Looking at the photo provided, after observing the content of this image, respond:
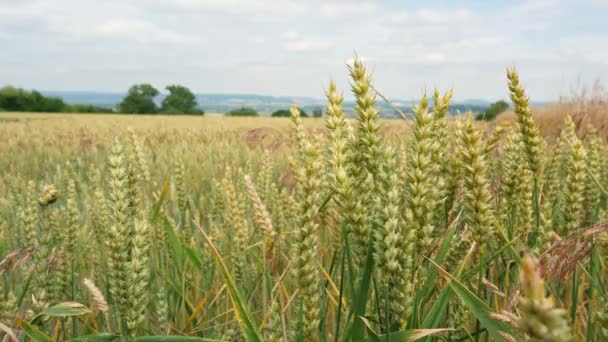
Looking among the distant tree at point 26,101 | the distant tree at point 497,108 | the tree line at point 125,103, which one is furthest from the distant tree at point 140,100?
the distant tree at point 497,108

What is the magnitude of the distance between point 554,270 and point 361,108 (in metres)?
0.64

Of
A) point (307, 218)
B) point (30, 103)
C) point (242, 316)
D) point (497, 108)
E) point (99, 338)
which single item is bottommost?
point (99, 338)

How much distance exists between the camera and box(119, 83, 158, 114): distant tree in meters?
84.2

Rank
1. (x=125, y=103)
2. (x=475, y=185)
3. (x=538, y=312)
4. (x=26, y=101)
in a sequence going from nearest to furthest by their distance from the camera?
(x=538, y=312)
(x=475, y=185)
(x=26, y=101)
(x=125, y=103)

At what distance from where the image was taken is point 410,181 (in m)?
1.01

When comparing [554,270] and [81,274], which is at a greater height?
[554,270]

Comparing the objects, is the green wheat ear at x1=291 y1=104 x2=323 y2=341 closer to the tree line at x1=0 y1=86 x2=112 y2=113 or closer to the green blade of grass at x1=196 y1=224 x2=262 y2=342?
the green blade of grass at x1=196 y1=224 x2=262 y2=342

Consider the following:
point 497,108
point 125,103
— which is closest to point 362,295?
point 497,108

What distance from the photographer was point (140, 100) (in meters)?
88.1

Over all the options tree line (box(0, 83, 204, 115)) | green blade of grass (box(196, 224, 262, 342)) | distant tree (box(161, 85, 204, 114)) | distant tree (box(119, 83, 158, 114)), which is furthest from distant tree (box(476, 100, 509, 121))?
distant tree (box(161, 85, 204, 114))

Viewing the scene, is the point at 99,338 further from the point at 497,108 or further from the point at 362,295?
the point at 497,108

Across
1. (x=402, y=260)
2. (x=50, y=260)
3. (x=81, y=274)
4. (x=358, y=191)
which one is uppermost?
(x=358, y=191)

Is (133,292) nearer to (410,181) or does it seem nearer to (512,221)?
(410,181)

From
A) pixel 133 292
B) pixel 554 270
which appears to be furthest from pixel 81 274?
pixel 554 270
